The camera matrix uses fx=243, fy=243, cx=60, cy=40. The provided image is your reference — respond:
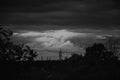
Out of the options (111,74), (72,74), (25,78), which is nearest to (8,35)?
(25,78)

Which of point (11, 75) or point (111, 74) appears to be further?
point (11, 75)

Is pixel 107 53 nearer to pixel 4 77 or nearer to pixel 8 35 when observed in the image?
pixel 8 35

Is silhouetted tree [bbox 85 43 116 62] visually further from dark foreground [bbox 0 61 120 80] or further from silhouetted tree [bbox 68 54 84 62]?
dark foreground [bbox 0 61 120 80]

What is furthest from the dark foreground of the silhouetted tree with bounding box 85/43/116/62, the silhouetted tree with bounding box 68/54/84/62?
the silhouetted tree with bounding box 85/43/116/62

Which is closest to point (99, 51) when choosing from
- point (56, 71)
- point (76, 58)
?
point (76, 58)

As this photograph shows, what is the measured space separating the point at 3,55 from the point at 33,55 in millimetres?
4788

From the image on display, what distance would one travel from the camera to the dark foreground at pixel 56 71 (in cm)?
2391

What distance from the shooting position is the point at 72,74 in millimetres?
25297

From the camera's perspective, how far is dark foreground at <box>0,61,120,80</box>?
23.9 m

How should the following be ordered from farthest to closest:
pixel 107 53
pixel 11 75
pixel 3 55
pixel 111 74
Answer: pixel 107 53, pixel 3 55, pixel 11 75, pixel 111 74

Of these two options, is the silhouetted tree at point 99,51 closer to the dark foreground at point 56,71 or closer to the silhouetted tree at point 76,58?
the silhouetted tree at point 76,58

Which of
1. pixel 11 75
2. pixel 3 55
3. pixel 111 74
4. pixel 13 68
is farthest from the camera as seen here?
pixel 3 55

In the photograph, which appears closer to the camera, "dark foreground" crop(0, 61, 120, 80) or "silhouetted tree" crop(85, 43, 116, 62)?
"dark foreground" crop(0, 61, 120, 80)

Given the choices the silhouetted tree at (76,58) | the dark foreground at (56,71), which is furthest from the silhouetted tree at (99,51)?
the dark foreground at (56,71)
